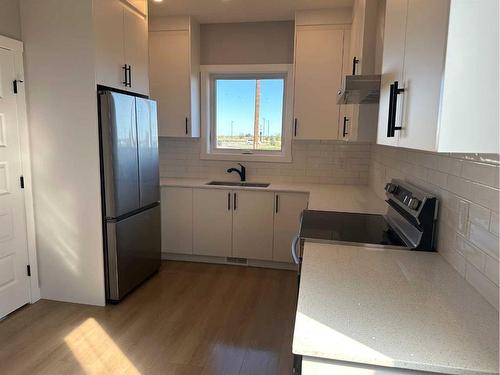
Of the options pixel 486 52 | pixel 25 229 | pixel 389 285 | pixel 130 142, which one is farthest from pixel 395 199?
pixel 25 229

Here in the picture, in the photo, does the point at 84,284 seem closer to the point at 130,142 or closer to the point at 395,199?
the point at 130,142

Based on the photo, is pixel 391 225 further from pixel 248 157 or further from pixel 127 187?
pixel 248 157

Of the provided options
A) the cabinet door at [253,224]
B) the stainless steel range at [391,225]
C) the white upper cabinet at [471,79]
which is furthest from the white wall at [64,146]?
the white upper cabinet at [471,79]

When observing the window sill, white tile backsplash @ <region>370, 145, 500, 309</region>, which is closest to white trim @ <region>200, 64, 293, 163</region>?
the window sill

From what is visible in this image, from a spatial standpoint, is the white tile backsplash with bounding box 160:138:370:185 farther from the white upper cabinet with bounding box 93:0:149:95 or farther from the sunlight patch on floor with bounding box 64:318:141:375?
the sunlight patch on floor with bounding box 64:318:141:375

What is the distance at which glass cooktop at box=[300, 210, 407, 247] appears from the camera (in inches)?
72.1

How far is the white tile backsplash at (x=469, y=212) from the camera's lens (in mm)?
1177

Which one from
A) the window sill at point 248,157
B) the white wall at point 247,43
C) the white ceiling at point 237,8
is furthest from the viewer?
the window sill at point 248,157

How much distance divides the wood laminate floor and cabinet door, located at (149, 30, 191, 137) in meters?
1.66

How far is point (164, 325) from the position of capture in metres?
2.56

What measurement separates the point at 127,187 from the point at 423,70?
2.36m

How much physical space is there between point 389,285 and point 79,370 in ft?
6.03

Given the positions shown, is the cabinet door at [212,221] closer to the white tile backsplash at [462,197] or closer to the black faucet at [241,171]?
the black faucet at [241,171]

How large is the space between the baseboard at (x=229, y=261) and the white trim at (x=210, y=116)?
113 centimetres
